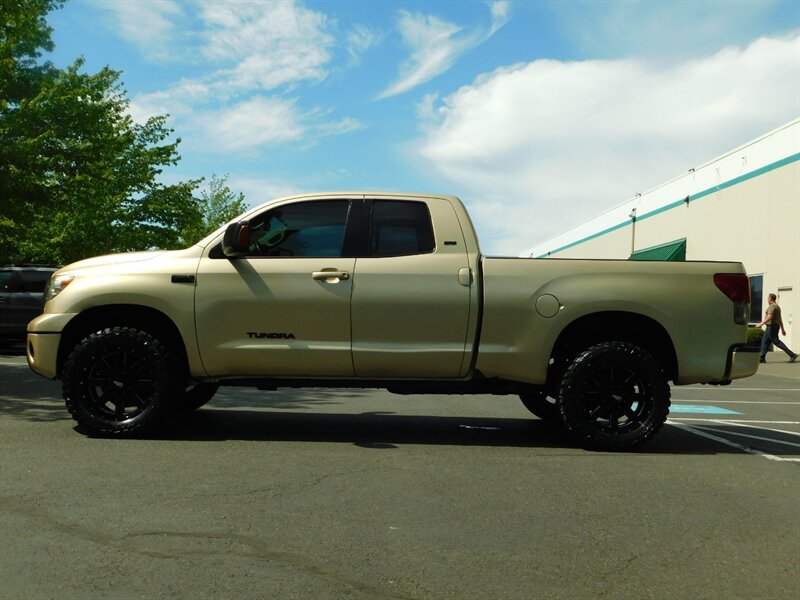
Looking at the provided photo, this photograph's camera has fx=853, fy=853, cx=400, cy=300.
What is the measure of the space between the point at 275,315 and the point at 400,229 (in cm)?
125

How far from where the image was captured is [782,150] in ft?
85.6

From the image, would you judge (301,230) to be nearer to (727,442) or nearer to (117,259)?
(117,259)

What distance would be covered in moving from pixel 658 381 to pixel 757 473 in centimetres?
99

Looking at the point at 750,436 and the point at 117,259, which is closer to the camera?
the point at 117,259

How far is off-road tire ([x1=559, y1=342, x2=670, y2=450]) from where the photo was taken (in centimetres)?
672

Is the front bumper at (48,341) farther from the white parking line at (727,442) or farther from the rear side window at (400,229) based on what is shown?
the white parking line at (727,442)

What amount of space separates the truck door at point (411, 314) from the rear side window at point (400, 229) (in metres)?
0.10

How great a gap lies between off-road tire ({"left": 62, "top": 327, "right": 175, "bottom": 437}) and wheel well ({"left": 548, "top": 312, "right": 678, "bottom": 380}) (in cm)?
322

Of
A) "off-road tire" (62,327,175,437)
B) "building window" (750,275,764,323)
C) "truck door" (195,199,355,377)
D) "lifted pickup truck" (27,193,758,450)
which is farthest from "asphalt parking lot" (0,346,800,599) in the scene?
"building window" (750,275,764,323)

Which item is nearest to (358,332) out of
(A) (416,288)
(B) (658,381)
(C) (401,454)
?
(A) (416,288)

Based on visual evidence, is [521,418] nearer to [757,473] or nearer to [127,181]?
[757,473]

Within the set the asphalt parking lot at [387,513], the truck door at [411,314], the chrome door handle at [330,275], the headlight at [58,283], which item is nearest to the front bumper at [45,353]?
the headlight at [58,283]

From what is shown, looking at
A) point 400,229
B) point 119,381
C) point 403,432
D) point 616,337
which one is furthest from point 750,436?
point 119,381

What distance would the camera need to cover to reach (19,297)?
18.1 meters
